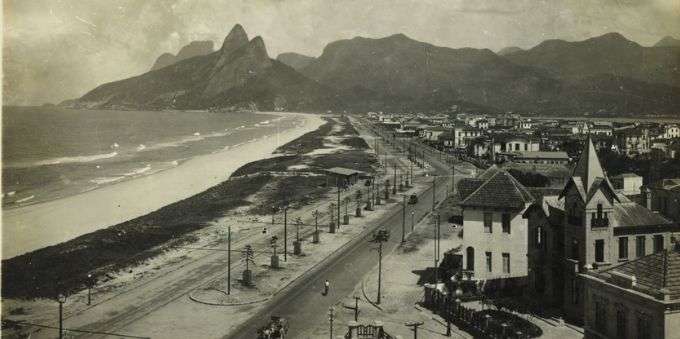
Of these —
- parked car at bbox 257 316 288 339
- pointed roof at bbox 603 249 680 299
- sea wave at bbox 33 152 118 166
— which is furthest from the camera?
sea wave at bbox 33 152 118 166

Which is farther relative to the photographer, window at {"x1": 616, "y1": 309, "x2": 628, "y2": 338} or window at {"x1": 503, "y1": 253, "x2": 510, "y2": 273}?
window at {"x1": 503, "y1": 253, "x2": 510, "y2": 273}

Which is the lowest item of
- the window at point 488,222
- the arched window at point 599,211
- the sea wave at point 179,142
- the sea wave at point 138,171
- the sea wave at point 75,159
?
the window at point 488,222

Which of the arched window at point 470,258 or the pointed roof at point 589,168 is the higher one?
the pointed roof at point 589,168

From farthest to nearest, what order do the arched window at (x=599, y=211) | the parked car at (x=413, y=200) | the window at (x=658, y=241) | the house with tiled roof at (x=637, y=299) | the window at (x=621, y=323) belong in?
the parked car at (x=413, y=200) → the window at (x=658, y=241) → the arched window at (x=599, y=211) → the window at (x=621, y=323) → the house with tiled roof at (x=637, y=299)

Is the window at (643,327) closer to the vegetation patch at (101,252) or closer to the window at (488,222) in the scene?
the window at (488,222)

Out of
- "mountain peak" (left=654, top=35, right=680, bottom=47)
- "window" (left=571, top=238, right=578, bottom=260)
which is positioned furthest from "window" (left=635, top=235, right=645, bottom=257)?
"mountain peak" (left=654, top=35, right=680, bottom=47)

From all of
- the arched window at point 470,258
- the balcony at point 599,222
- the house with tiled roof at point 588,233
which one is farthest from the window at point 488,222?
the balcony at point 599,222

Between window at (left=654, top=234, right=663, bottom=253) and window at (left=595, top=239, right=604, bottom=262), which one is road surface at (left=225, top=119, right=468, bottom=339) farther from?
window at (left=654, top=234, right=663, bottom=253)

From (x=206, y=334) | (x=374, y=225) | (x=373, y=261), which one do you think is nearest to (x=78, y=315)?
(x=206, y=334)
